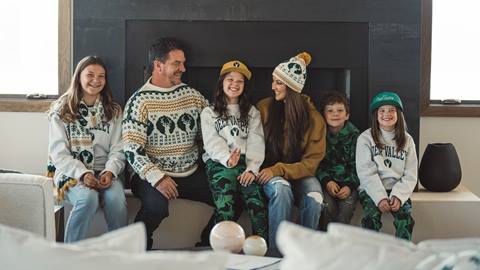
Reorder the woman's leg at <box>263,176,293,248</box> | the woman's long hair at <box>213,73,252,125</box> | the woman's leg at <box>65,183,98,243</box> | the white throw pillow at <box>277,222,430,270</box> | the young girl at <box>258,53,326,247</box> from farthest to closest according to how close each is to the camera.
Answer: the woman's long hair at <box>213,73,252,125</box> → the young girl at <box>258,53,326,247</box> → the woman's leg at <box>263,176,293,248</box> → the woman's leg at <box>65,183,98,243</box> → the white throw pillow at <box>277,222,430,270</box>

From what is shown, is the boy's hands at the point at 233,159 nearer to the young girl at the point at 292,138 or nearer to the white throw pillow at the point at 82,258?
the young girl at the point at 292,138

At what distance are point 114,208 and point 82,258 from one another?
2.42 meters

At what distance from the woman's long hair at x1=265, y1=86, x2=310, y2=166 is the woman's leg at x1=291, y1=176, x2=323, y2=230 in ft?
0.66

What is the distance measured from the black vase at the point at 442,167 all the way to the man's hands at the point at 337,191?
0.54 metres

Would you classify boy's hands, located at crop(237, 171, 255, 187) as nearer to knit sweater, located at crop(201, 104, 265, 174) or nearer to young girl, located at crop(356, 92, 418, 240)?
knit sweater, located at crop(201, 104, 265, 174)

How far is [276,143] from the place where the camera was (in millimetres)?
4156

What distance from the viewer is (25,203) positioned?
2.89m

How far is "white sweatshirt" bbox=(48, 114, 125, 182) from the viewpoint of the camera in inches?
154

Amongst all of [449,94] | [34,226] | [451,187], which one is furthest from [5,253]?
[449,94]

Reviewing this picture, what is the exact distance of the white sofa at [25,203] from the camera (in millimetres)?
2885

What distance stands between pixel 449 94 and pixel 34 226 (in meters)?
2.70

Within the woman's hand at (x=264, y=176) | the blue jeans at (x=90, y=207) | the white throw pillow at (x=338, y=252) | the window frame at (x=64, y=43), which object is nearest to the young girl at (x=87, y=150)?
the blue jeans at (x=90, y=207)

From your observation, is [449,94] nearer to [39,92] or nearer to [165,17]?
[165,17]

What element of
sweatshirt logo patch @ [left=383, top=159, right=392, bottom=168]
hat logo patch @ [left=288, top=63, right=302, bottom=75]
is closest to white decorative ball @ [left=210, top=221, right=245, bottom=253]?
sweatshirt logo patch @ [left=383, top=159, right=392, bottom=168]
